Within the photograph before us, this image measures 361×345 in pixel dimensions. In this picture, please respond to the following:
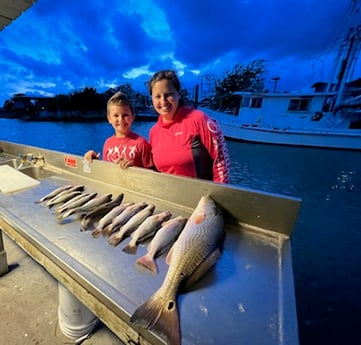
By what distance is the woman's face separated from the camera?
1.49 m

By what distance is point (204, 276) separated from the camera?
73 cm

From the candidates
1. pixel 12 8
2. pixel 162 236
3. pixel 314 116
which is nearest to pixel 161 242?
pixel 162 236

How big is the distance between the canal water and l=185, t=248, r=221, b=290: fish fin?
2.25 metres

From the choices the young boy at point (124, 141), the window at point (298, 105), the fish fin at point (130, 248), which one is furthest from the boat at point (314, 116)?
the fish fin at point (130, 248)

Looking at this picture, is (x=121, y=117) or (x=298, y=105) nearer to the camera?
(x=121, y=117)

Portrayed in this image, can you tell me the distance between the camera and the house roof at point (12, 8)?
1943 mm

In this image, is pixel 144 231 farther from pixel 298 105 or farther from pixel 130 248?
pixel 298 105

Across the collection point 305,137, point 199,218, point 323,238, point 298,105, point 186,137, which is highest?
point 298,105

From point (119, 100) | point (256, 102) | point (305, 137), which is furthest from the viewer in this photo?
point (256, 102)

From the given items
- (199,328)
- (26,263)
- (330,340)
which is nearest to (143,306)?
(199,328)

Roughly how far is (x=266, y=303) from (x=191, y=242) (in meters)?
0.32

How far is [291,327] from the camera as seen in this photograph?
21.5 inches

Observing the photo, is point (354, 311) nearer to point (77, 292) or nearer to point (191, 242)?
point (191, 242)

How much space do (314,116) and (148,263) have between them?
1361 cm
